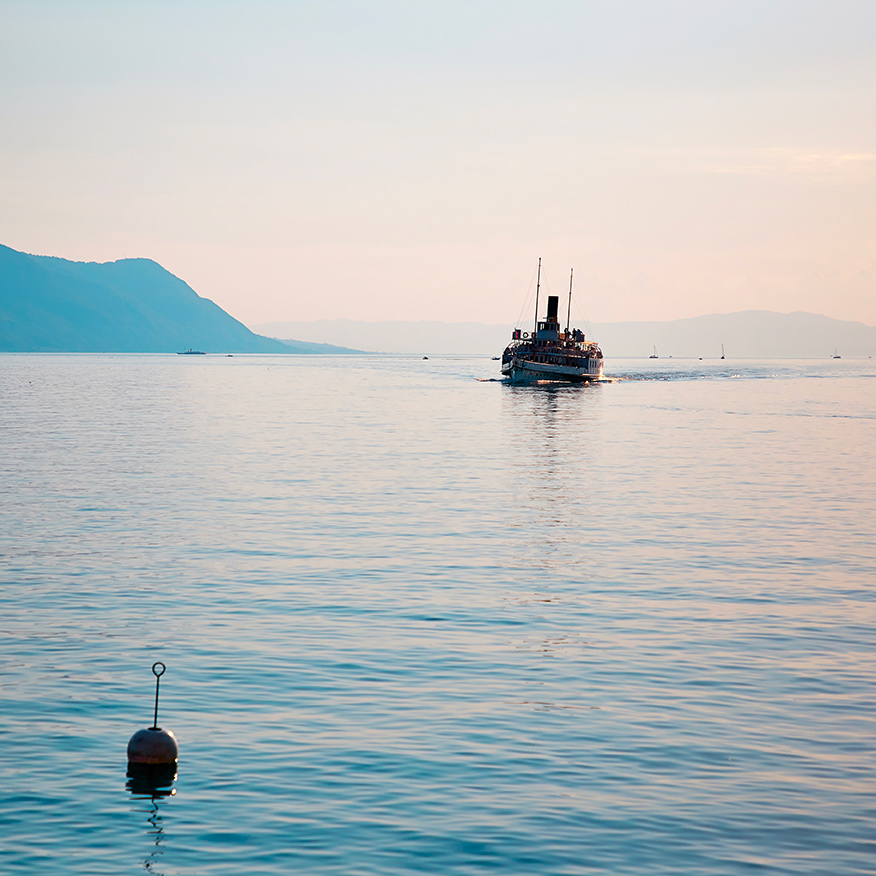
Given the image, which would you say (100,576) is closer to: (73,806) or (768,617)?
(73,806)

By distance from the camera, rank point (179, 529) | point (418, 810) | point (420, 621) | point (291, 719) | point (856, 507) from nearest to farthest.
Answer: point (418, 810) < point (291, 719) < point (420, 621) < point (179, 529) < point (856, 507)

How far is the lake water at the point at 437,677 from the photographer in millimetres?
12055

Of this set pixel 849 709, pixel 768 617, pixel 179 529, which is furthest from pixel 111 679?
pixel 179 529

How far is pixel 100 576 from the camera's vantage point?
26.0m

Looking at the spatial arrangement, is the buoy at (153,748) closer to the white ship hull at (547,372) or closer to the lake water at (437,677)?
the lake water at (437,677)

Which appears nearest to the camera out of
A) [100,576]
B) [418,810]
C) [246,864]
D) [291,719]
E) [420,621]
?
[246,864]

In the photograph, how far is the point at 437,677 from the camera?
18.0 metres

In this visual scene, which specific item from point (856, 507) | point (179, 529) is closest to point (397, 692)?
point (179, 529)

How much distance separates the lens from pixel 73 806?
12664 mm

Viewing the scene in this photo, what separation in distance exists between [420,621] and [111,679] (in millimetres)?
6677

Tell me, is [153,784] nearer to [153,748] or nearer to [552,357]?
[153,748]

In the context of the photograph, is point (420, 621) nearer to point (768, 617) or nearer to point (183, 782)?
point (768, 617)

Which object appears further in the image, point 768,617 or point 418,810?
point 768,617

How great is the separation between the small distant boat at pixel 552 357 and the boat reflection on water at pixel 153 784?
157 metres
